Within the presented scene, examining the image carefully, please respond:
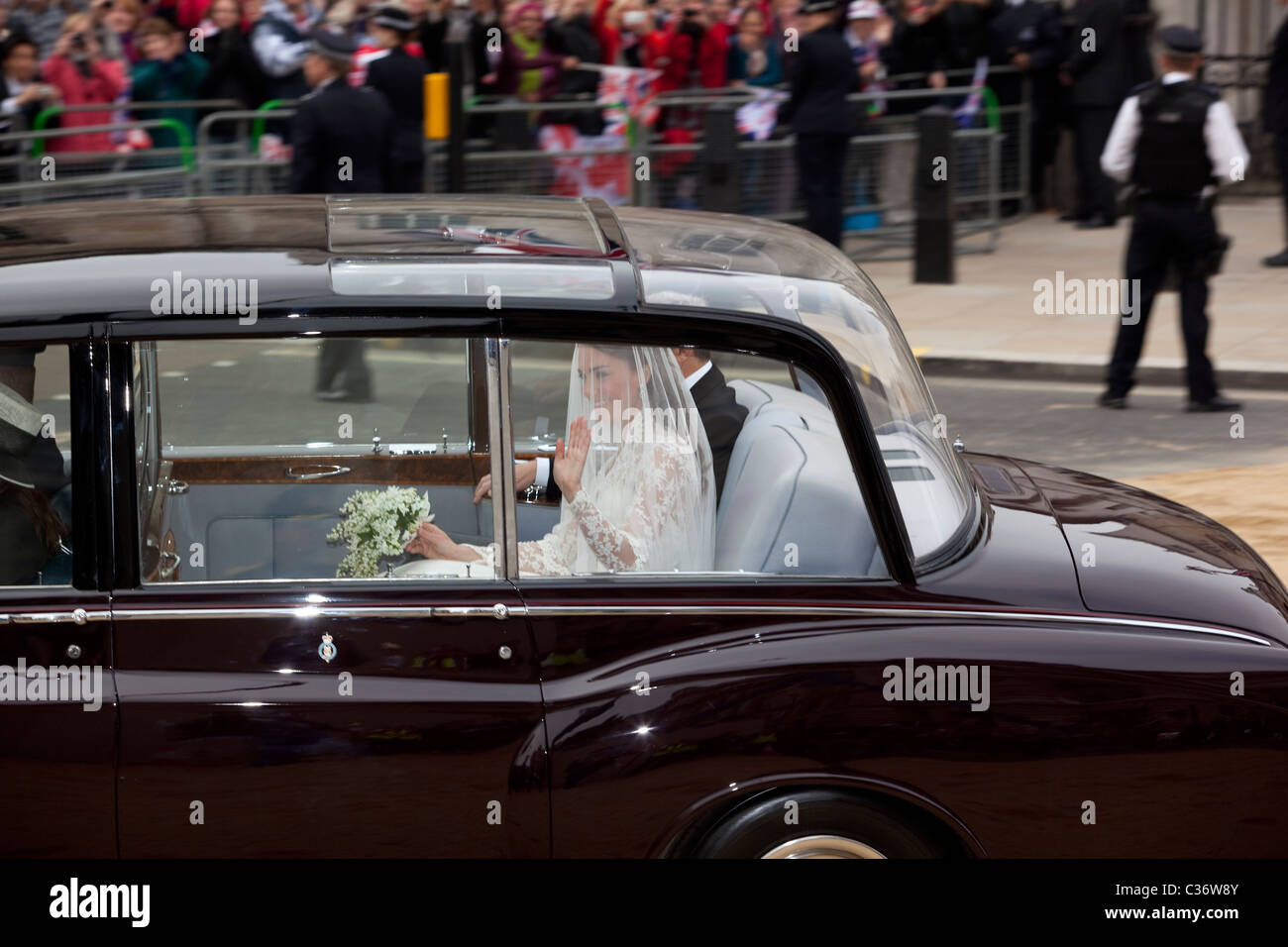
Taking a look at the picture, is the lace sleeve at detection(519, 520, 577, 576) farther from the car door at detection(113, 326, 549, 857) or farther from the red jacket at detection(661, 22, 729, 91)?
the red jacket at detection(661, 22, 729, 91)

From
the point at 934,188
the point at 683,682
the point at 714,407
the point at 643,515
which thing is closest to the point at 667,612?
the point at 683,682

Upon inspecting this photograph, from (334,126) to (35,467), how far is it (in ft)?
22.5

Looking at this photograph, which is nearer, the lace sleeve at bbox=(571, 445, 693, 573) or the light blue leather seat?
the light blue leather seat

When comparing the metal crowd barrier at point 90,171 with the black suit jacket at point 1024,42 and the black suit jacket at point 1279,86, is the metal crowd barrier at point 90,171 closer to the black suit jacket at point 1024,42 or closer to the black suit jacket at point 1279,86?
the black suit jacket at point 1024,42

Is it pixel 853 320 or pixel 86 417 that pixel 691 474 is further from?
pixel 86 417

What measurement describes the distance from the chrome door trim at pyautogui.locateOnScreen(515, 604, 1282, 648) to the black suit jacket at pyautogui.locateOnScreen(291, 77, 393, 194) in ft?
23.6

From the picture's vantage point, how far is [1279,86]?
45.0 ft

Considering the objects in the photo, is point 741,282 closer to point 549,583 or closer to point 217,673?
point 549,583

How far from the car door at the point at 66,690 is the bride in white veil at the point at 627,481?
68 centimetres

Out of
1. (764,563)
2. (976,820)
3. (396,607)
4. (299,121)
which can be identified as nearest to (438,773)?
(396,607)

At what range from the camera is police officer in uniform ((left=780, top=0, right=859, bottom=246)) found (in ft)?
43.1

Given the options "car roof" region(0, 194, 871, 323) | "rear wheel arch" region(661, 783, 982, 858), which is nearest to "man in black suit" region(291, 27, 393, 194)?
"car roof" region(0, 194, 871, 323)

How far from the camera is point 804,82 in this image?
43.4 ft
